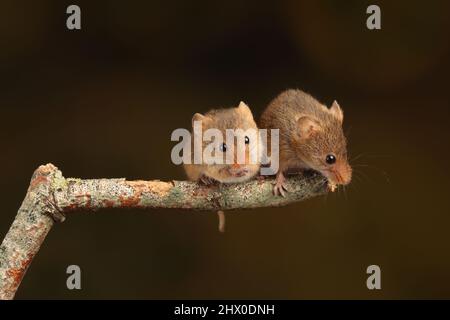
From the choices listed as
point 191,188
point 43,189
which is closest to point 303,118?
point 191,188

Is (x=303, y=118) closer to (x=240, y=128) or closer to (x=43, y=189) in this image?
(x=240, y=128)

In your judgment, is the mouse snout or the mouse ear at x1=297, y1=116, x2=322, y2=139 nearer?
the mouse snout

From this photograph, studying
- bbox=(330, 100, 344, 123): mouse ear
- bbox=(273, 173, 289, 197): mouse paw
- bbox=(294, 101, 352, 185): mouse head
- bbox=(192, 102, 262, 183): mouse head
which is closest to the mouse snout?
bbox=(192, 102, 262, 183): mouse head

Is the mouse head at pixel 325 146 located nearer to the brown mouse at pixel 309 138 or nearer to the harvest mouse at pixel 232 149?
the brown mouse at pixel 309 138

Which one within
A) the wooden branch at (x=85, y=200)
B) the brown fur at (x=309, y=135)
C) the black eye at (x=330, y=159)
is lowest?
the wooden branch at (x=85, y=200)

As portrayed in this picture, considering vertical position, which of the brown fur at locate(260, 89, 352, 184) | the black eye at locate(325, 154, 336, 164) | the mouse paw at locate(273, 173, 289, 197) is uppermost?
the brown fur at locate(260, 89, 352, 184)

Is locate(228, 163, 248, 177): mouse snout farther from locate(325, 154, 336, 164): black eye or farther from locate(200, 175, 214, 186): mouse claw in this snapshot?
locate(325, 154, 336, 164): black eye

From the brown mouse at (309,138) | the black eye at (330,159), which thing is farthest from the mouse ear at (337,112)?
the black eye at (330,159)
